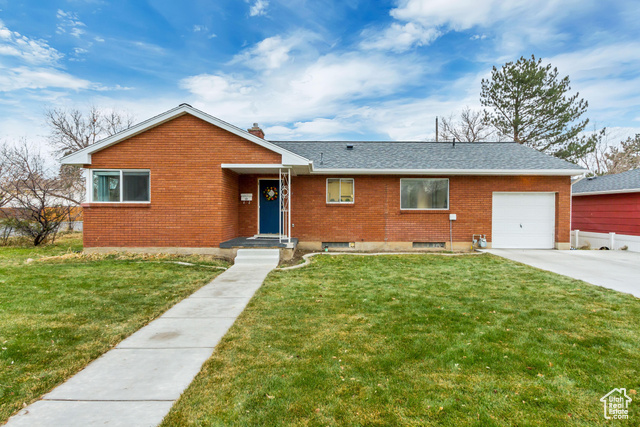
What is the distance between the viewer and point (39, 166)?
17.9 meters

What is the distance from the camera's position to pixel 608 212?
12.5 m

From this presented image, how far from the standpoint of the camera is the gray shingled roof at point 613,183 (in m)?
11.7

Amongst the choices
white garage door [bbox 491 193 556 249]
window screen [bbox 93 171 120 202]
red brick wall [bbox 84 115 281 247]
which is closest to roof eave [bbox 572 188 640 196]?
white garage door [bbox 491 193 556 249]

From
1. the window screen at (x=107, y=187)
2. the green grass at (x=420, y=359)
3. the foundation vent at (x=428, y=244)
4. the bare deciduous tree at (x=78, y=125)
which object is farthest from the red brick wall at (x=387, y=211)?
the bare deciduous tree at (x=78, y=125)

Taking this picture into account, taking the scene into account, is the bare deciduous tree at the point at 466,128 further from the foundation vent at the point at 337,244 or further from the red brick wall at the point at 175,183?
the red brick wall at the point at 175,183

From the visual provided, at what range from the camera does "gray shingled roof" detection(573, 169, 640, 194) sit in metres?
11.7

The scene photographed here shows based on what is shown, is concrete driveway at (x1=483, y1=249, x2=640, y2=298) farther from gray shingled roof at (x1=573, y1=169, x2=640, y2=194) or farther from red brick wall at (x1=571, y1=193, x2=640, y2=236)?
gray shingled roof at (x1=573, y1=169, x2=640, y2=194)

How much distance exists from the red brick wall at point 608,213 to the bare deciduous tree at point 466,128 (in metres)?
11.5

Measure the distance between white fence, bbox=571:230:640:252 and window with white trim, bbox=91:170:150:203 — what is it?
56.7 ft

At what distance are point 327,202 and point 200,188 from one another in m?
4.49

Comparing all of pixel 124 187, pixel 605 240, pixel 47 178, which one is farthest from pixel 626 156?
pixel 47 178

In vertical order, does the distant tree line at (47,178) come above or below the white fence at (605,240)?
above

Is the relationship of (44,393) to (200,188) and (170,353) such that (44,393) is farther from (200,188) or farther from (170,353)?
(200,188)
